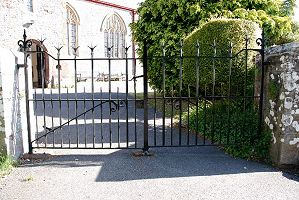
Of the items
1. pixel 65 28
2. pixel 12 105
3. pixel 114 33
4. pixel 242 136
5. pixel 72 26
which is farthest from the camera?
pixel 114 33

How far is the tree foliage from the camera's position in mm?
9789

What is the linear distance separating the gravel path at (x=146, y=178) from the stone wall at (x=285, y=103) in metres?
0.39

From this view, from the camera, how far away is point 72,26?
20.8 meters

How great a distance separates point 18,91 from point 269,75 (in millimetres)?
4218

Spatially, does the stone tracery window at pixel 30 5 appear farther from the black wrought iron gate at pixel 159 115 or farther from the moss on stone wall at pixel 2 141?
the moss on stone wall at pixel 2 141

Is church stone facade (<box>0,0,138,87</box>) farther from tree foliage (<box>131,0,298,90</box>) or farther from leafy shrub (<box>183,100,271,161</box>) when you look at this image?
leafy shrub (<box>183,100,271,161</box>)

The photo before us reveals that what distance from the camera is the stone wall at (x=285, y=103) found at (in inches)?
190

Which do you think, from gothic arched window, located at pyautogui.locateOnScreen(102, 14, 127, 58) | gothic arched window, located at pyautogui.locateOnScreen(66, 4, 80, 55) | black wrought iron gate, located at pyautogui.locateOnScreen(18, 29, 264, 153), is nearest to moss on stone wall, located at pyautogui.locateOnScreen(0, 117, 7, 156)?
black wrought iron gate, located at pyautogui.locateOnScreen(18, 29, 264, 153)

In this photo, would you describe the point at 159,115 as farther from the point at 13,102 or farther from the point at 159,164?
the point at 13,102

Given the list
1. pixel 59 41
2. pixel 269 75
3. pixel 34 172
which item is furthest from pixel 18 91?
pixel 59 41

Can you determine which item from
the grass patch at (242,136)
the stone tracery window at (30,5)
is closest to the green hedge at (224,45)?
the grass patch at (242,136)

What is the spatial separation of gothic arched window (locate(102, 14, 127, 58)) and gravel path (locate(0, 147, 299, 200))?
62.5 feet

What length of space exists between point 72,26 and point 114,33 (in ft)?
14.9

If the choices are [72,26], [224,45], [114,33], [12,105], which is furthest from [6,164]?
[114,33]
